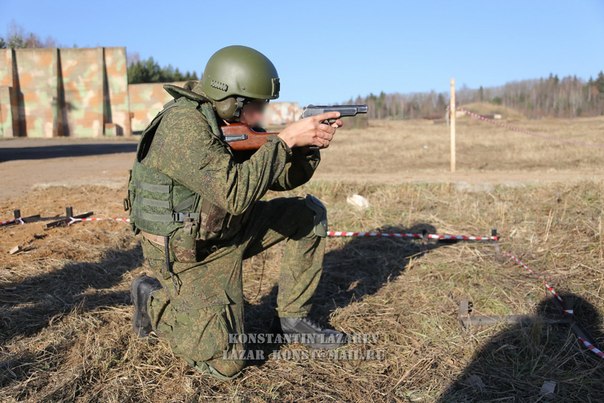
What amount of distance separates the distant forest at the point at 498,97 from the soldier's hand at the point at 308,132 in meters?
38.3

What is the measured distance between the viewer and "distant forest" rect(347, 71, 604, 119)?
40.1 m

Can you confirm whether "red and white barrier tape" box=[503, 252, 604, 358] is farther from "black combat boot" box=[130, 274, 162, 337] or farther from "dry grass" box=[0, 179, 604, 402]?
"black combat boot" box=[130, 274, 162, 337]

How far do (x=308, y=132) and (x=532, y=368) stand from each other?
5.67ft

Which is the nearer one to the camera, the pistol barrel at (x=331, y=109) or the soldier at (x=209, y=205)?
the soldier at (x=209, y=205)

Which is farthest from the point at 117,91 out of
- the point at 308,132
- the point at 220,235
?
the point at 308,132

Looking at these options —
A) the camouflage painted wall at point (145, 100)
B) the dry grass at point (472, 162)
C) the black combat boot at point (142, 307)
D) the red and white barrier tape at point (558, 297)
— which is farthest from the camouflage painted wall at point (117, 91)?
the black combat boot at point (142, 307)

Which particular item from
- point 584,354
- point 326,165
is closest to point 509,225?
point 584,354

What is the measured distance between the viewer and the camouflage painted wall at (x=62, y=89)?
25.8 metres

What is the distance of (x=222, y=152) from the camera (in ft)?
9.21

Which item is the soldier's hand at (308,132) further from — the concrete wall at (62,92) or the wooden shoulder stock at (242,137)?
the concrete wall at (62,92)

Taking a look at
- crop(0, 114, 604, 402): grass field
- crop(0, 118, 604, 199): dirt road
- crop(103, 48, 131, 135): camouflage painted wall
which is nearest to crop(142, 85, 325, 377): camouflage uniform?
crop(0, 114, 604, 402): grass field

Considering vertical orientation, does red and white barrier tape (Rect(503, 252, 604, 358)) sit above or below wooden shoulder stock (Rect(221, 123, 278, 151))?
below

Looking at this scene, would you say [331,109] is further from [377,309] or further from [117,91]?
[117,91]

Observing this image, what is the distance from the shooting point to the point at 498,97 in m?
45.9
